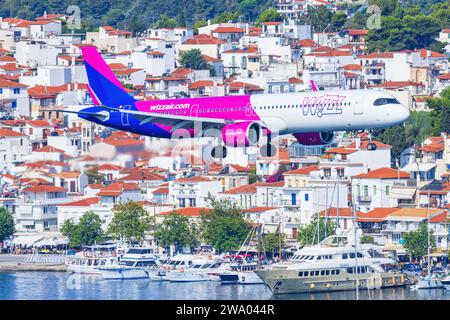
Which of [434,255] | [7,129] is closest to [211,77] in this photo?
[7,129]

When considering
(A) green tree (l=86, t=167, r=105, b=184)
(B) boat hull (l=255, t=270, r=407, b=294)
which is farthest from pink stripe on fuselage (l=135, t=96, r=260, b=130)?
(A) green tree (l=86, t=167, r=105, b=184)

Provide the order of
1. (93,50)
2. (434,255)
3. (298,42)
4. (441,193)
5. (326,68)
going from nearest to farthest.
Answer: (93,50) → (434,255) → (441,193) → (326,68) → (298,42)

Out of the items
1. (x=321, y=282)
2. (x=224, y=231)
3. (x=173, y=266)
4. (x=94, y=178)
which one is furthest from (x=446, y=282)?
(x=94, y=178)

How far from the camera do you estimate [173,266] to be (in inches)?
2719

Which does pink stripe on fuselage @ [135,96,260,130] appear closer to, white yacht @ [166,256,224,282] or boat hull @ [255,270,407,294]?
boat hull @ [255,270,407,294]

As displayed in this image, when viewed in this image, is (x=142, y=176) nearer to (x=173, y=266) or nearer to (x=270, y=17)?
(x=173, y=266)

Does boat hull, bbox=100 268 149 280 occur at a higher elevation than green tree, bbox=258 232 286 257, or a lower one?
lower

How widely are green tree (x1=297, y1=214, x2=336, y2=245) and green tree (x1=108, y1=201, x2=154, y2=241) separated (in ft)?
26.3

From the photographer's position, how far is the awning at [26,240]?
7650cm

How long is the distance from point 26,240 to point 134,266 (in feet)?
28.9

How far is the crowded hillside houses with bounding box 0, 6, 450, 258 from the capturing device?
71625 mm

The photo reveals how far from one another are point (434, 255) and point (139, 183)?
22.5m
